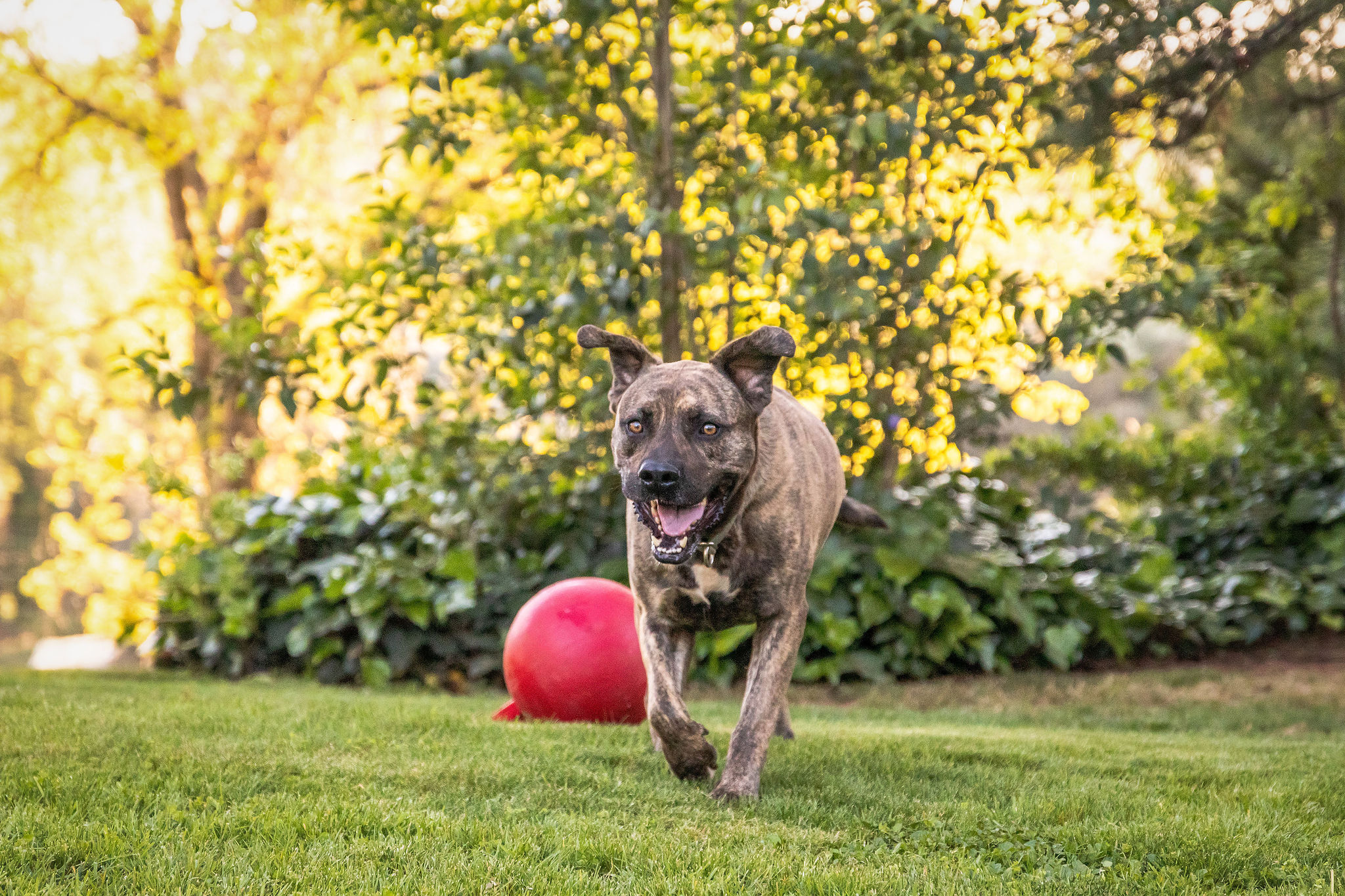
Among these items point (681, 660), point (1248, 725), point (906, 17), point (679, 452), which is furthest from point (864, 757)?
point (906, 17)

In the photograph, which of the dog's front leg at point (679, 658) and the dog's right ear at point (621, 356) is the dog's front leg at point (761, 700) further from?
the dog's right ear at point (621, 356)

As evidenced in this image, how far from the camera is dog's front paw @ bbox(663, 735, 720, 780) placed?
13.2ft

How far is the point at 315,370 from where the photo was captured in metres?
7.96

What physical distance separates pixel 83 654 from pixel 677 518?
9.69 metres

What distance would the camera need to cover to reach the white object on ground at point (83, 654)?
1054cm

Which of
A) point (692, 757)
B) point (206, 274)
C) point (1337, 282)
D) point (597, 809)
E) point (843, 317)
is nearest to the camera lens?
point (597, 809)

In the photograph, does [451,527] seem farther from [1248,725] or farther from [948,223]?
[1248,725]

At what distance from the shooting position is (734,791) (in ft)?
12.6

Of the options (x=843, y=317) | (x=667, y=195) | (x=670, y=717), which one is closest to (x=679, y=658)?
(x=670, y=717)

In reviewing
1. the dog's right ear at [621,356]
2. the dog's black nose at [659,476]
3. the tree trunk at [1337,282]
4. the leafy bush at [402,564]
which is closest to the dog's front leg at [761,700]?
the dog's black nose at [659,476]

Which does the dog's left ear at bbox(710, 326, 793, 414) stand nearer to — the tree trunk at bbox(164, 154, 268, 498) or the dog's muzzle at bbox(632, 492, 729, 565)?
the dog's muzzle at bbox(632, 492, 729, 565)

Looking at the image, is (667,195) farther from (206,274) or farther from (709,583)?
(206,274)

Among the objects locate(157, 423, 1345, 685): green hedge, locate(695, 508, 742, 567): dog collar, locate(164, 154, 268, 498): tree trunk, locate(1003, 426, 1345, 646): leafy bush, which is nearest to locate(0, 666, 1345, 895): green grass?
locate(695, 508, 742, 567): dog collar

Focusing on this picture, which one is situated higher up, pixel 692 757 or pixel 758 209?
pixel 758 209
